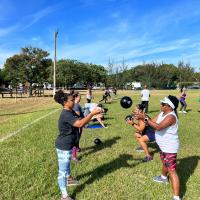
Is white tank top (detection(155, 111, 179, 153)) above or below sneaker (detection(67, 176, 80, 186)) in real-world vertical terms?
above

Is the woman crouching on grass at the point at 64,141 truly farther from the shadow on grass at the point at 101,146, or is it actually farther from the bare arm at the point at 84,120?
the shadow on grass at the point at 101,146

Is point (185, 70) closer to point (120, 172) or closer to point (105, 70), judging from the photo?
point (105, 70)

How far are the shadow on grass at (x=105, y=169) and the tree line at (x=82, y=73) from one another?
4332 cm

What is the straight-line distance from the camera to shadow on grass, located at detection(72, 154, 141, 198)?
245 inches

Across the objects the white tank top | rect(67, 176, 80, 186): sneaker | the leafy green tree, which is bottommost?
rect(67, 176, 80, 186): sneaker

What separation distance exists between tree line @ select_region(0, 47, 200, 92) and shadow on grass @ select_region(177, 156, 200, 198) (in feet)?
143

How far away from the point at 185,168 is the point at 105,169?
5.89ft

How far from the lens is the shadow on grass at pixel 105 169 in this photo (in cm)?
622

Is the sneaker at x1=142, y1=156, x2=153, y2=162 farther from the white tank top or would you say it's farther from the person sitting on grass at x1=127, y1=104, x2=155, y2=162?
the white tank top

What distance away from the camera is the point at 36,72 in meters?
50.7

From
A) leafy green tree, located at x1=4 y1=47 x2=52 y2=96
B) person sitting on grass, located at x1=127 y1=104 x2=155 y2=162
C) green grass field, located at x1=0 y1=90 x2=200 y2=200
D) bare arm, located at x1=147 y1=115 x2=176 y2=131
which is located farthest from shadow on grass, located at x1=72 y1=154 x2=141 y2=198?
leafy green tree, located at x1=4 y1=47 x2=52 y2=96

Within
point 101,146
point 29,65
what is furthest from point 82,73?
point 101,146

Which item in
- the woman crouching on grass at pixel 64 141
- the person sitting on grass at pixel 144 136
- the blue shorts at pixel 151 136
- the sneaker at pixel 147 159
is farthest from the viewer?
the blue shorts at pixel 151 136

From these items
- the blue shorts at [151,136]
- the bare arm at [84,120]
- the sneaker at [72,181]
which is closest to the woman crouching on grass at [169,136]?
the bare arm at [84,120]
